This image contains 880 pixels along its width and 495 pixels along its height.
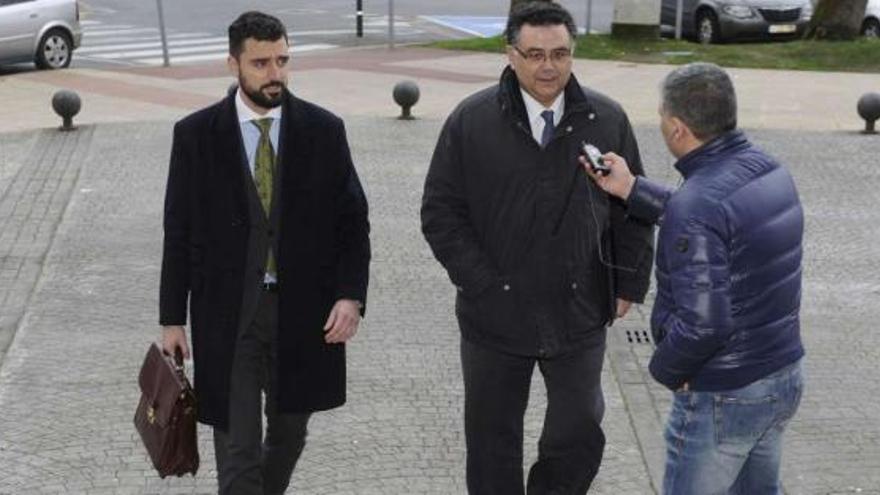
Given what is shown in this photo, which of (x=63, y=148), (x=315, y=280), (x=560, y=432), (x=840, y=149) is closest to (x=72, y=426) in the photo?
(x=315, y=280)

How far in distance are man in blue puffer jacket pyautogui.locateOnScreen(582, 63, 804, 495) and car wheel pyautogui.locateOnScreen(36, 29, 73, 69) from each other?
1762 centimetres

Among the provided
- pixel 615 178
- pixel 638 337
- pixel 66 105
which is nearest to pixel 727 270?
pixel 615 178

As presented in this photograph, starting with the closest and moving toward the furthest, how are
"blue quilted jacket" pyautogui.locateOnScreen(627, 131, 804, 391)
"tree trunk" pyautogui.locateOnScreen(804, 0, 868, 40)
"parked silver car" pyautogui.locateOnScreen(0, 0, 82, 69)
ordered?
1. "blue quilted jacket" pyautogui.locateOnScreen(627, 131, 804, 391)
2. "parked silver car" pyautogui.locateOnScreen(0, 0, 82, 69)
3. "tree trunk" pyautogui.locateOnScreen(804, 0, 868, 40)

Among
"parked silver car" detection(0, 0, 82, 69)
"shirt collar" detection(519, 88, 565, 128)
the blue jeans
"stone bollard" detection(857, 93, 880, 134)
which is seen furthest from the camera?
"parked silver car" detection(0, 0, 82, 69)

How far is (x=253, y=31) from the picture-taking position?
16.0 feet

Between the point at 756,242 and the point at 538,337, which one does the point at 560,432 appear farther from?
the point at 756,242

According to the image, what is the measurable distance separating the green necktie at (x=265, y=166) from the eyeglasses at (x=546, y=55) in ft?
3.11

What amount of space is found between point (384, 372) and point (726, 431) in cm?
350

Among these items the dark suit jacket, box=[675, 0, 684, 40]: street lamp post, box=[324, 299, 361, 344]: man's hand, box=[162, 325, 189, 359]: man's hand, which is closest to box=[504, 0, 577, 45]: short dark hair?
the dark suit jacket

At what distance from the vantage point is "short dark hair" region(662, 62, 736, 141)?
4.16m

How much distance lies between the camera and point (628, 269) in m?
5.17

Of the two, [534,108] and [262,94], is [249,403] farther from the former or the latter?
[534,108]

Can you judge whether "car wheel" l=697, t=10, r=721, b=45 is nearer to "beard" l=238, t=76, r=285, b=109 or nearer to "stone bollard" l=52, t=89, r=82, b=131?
"stone bollard" l=52, t=89, r=82, b=131

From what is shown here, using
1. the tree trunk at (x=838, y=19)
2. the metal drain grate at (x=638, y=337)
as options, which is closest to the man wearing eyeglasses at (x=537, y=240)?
the metal drain grate at (x=638, y=337)
